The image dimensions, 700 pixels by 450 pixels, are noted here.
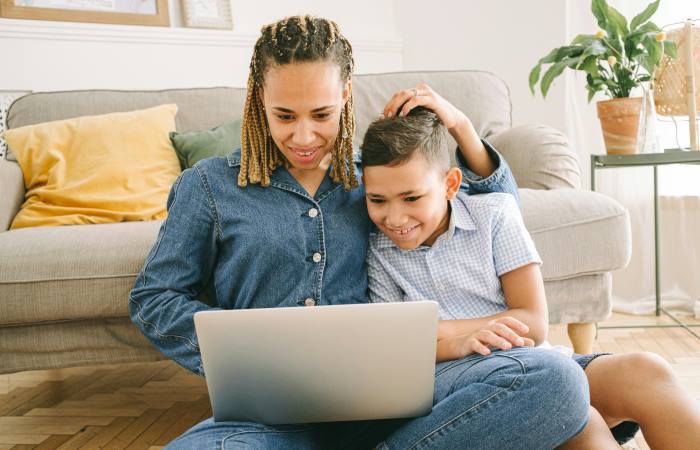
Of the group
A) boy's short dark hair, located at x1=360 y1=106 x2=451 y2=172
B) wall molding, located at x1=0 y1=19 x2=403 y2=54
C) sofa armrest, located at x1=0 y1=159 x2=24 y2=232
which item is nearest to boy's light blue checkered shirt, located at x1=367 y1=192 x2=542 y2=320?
boy's short dark hair, located at x1=360 y1=106 x2=451 y2=172

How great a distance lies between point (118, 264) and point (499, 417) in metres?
0.80

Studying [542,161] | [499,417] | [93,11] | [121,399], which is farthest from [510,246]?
[93,11]

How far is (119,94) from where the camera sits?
1.95 meters

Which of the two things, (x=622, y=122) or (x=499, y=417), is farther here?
(x=622, y=122)

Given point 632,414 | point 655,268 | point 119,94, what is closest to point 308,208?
A: point 632,414

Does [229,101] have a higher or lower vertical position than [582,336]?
higher

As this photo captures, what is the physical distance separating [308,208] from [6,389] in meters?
1.18

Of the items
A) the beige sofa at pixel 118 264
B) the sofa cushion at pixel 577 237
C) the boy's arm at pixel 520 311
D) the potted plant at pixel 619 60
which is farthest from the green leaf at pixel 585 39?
the boy's arm at pixel 520 311

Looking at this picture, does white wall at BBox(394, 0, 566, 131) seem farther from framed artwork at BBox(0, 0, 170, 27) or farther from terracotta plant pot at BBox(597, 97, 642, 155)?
framed artwork at BBox(0, 0, 170, 27)

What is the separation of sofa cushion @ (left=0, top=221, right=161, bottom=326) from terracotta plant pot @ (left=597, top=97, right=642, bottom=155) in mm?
1403

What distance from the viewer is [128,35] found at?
2.54 metres

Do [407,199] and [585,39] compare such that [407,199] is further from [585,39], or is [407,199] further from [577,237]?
[585,39]

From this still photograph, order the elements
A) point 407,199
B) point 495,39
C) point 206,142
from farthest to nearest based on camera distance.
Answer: point 495,39
point 206,142
point 407,199

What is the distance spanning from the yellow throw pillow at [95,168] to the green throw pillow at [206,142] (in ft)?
0.09
